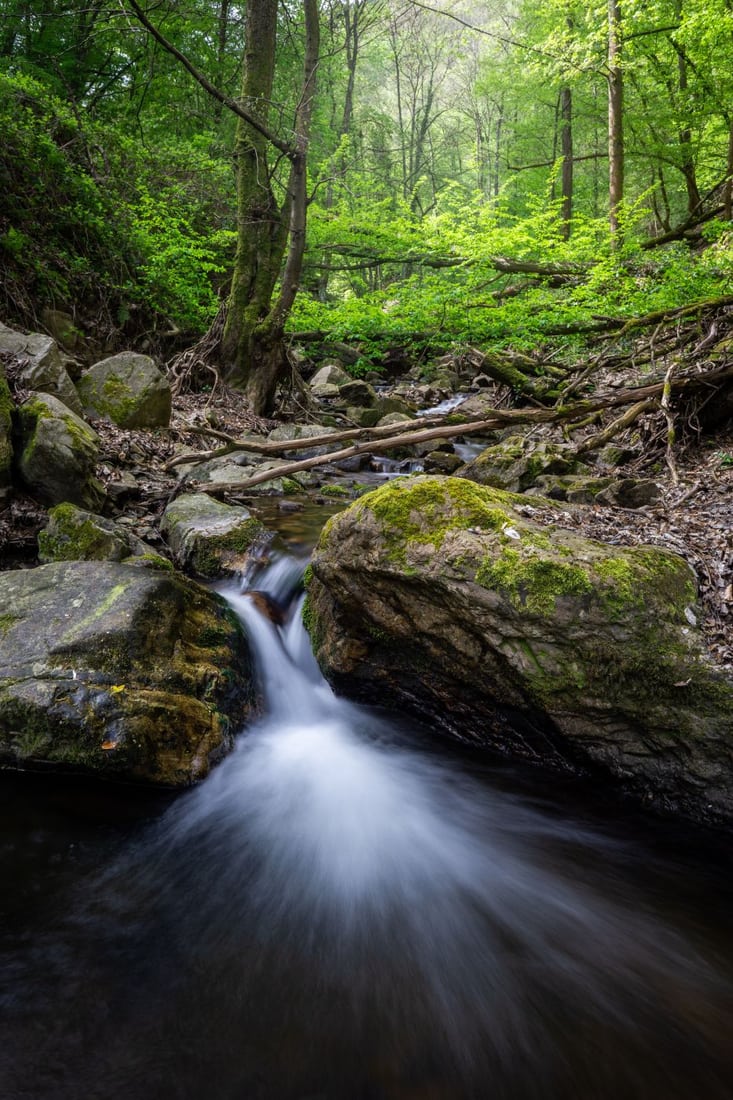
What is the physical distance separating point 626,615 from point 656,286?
6393 millimetres

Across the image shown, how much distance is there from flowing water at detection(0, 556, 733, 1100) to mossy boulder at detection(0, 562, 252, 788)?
248 mm

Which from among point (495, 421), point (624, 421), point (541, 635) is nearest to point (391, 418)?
point (495, 421)

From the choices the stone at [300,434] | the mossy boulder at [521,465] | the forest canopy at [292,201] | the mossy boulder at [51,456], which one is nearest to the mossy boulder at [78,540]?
the mossy boulder at [51,456]

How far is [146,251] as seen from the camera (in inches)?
397

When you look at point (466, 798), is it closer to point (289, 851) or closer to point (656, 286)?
point (289, 851)

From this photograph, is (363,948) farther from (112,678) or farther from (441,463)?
(441,463)

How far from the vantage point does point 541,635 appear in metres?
2.73

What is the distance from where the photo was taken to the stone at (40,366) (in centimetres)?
588

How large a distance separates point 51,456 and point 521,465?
454cm

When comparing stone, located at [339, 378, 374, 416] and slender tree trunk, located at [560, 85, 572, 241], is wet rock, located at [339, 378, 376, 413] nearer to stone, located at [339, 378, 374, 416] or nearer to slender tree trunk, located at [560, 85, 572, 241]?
stone, located at [339, 378, 374, 416]

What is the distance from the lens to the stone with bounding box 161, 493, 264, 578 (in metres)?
5.02

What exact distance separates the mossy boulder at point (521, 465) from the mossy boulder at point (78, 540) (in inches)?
140

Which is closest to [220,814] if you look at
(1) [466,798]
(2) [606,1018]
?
(1) [466,798]

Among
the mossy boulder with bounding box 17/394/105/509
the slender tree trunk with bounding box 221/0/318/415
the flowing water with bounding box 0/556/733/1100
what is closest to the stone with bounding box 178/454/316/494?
the mossy boulder with bounding box 17/394/105/509
